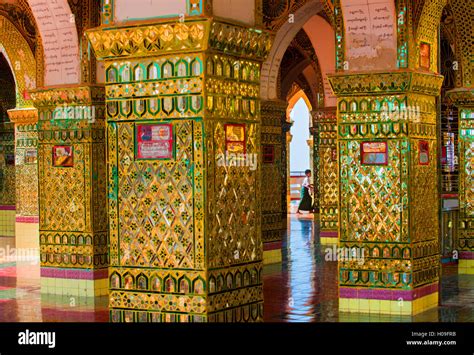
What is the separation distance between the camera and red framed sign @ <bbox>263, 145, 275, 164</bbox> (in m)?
12.1

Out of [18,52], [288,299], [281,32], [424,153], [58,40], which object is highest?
[281,32]

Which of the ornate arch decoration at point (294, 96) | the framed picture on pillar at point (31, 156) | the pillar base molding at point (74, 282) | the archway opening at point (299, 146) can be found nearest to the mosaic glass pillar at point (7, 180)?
the framed picture on pillar at point (31, 156)

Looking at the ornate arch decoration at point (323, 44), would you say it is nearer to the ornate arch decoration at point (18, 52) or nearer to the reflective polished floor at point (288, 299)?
the reflective polished floor at point (288, 299)

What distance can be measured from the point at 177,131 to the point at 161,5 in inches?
29.9

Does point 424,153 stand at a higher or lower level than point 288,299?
higher

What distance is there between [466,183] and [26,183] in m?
6.88

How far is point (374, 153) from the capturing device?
761 centimetres

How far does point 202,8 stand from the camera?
16.1 feet

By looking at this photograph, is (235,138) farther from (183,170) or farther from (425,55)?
(425,55)

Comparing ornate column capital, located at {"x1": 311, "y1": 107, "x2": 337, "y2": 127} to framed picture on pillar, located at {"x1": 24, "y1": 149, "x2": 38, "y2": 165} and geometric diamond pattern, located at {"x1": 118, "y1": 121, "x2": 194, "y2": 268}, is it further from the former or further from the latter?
geometric diamond pattern, located at {"x1": 118, "y1": 121, "x2": 194, "y2": 268}

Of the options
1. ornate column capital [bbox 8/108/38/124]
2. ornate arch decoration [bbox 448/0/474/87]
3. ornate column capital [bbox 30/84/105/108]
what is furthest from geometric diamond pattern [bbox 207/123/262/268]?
ornate column capital [bbox 8/108/38/124]

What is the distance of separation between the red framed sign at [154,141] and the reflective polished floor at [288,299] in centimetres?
265

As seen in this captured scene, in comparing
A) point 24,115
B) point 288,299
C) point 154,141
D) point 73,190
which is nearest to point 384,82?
point 288,299

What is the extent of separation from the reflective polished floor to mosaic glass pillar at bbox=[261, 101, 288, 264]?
36 cm
